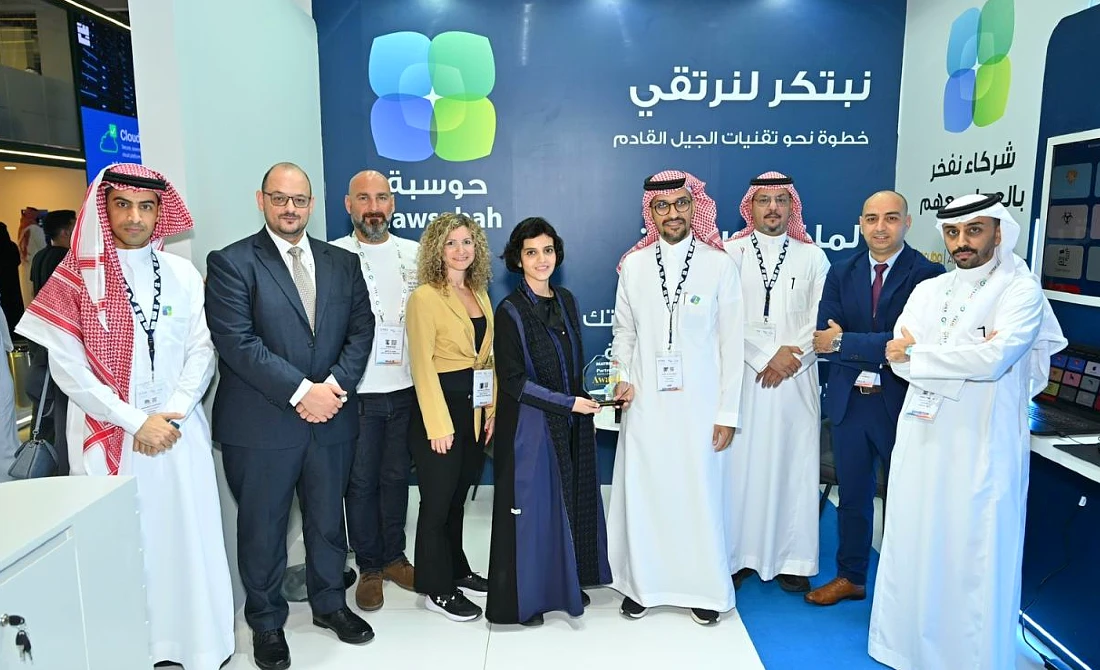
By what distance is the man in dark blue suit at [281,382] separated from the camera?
8.44 feet

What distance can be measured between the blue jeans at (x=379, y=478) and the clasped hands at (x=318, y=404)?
0.59 metres

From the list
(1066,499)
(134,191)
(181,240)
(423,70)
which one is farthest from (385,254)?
(1066,499)

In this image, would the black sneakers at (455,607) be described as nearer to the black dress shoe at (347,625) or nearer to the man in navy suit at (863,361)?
the black dress shoe at (347,625)

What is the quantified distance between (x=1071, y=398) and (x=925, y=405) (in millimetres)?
868

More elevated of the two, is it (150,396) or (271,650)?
(150,396)

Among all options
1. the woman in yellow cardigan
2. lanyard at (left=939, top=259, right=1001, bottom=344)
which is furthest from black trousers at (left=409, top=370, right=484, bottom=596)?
lanyard at (left=939, top=259, right=1001, bottom=344)

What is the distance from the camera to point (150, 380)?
2.45m

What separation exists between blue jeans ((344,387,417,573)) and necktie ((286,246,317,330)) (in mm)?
630

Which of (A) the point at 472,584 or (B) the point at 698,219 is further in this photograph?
(A) the point at 472,584

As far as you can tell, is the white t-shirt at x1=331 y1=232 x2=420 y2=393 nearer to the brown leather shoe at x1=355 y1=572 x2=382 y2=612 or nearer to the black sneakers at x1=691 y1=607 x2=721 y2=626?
the brown leather shoe at x1=355 y1=572 x2=382 y2=612

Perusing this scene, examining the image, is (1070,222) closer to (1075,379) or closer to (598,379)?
(1075,379)

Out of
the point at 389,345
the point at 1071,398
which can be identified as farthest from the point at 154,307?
the point at 1071,398

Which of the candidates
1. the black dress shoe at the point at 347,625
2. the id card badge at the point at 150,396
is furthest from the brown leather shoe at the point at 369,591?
the id card badge at the point at 150,396

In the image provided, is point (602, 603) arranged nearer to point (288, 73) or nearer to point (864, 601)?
point (864, 601)
